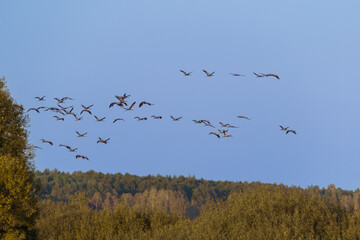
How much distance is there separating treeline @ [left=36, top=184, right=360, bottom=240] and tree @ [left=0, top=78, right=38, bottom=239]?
3.87 m

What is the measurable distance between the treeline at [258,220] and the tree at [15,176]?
3.87m

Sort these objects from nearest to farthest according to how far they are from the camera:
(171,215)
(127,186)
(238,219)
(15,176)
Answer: (238,219) → (15,176) → (171,215) → (127,186)

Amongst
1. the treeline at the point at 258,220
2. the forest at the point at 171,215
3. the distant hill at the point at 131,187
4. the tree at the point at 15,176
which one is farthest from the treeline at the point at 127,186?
the tree at the point at 15,176

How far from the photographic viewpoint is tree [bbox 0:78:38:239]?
24.3 meters

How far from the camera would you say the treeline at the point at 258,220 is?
19703mm

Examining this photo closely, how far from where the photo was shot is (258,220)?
2117 cm

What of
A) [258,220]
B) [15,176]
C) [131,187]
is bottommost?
[258,220]

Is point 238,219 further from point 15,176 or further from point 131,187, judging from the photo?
point 131,187

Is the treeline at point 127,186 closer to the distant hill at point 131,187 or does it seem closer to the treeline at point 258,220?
→ the distant hill at point 131,187

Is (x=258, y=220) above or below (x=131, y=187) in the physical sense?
below

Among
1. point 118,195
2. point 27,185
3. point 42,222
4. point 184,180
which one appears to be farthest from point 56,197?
point 27,185

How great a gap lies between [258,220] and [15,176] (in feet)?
47.2

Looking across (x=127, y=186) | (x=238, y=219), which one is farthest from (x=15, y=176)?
(x=127, y=186)

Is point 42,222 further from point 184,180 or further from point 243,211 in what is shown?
point 184,180
